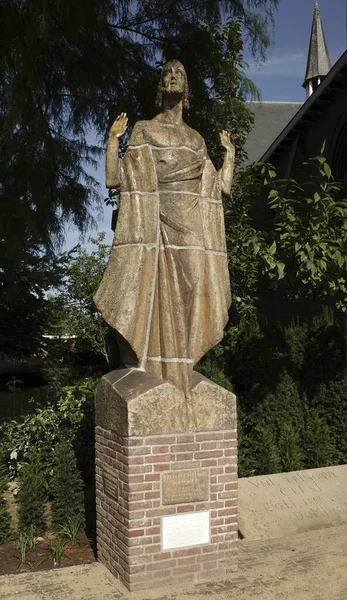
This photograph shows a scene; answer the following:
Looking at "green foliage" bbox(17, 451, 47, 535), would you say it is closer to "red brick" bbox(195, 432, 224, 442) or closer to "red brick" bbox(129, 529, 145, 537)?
"red brick" bbox(129, 529, 145, 537)

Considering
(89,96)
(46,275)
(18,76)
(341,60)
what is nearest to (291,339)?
(89,96)

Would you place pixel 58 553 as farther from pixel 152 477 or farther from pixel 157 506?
pixel 152 477

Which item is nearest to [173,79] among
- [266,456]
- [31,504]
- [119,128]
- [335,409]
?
[119,128]

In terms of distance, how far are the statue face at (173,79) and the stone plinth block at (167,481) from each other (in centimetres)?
240

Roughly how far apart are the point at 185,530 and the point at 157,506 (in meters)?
0.32

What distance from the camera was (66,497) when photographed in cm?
655

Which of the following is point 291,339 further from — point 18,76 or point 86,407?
point 18,76

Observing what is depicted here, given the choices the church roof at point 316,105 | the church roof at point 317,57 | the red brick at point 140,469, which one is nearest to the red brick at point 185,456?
the red brick at point 140,469

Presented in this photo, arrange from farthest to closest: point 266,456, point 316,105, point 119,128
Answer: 1. point 316,105
2. point 266,456
3. point 119,128

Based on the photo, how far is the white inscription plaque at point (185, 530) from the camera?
4922 millimetres

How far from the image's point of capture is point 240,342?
31.6 ft

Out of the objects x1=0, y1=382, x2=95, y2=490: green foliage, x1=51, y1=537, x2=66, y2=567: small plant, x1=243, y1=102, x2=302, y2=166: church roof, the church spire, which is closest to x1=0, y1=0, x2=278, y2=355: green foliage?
x1=0, y1=382, x2=95, y2=490: green foliage

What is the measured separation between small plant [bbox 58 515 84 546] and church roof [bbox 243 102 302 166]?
1843 centimetres

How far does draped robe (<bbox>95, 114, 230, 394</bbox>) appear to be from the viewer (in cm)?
515
